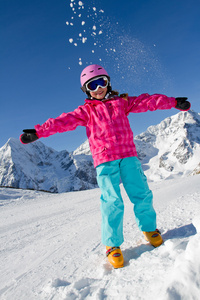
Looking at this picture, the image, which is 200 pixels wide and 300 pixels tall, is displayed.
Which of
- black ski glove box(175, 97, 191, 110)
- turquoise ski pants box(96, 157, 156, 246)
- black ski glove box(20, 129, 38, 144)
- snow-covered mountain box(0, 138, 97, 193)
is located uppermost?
snow-covered mountain box(0, 138, 97, 193)

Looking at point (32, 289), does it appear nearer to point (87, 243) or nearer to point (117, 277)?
point (117, 277)

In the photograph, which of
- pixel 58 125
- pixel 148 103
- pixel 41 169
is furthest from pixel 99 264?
pixel 41 169

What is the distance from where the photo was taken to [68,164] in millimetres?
159125

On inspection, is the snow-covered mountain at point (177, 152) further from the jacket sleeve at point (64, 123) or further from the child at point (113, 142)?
the jacket sleeve at point (64, 123)

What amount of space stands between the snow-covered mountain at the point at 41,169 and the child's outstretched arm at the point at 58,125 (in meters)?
129

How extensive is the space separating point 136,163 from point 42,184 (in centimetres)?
13957

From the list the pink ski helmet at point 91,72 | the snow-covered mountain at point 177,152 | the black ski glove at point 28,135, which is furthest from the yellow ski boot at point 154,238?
the snow-covered mountain at point 177,152

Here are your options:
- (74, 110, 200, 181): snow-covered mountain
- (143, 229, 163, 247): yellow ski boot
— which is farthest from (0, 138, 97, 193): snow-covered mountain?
(143, 229, 163, 247): yellow ski boot

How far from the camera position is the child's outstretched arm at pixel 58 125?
2.27 metres

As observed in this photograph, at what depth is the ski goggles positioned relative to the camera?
2471 mm

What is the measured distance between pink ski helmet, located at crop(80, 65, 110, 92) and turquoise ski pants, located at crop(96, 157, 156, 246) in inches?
43.3

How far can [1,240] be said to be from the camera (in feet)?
9.66

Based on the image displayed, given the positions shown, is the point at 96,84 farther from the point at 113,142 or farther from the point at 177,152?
the point at 177,152

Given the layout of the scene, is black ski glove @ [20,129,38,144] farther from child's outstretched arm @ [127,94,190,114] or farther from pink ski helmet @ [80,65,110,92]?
child's outstretched arm @ [127,94,190,114]
